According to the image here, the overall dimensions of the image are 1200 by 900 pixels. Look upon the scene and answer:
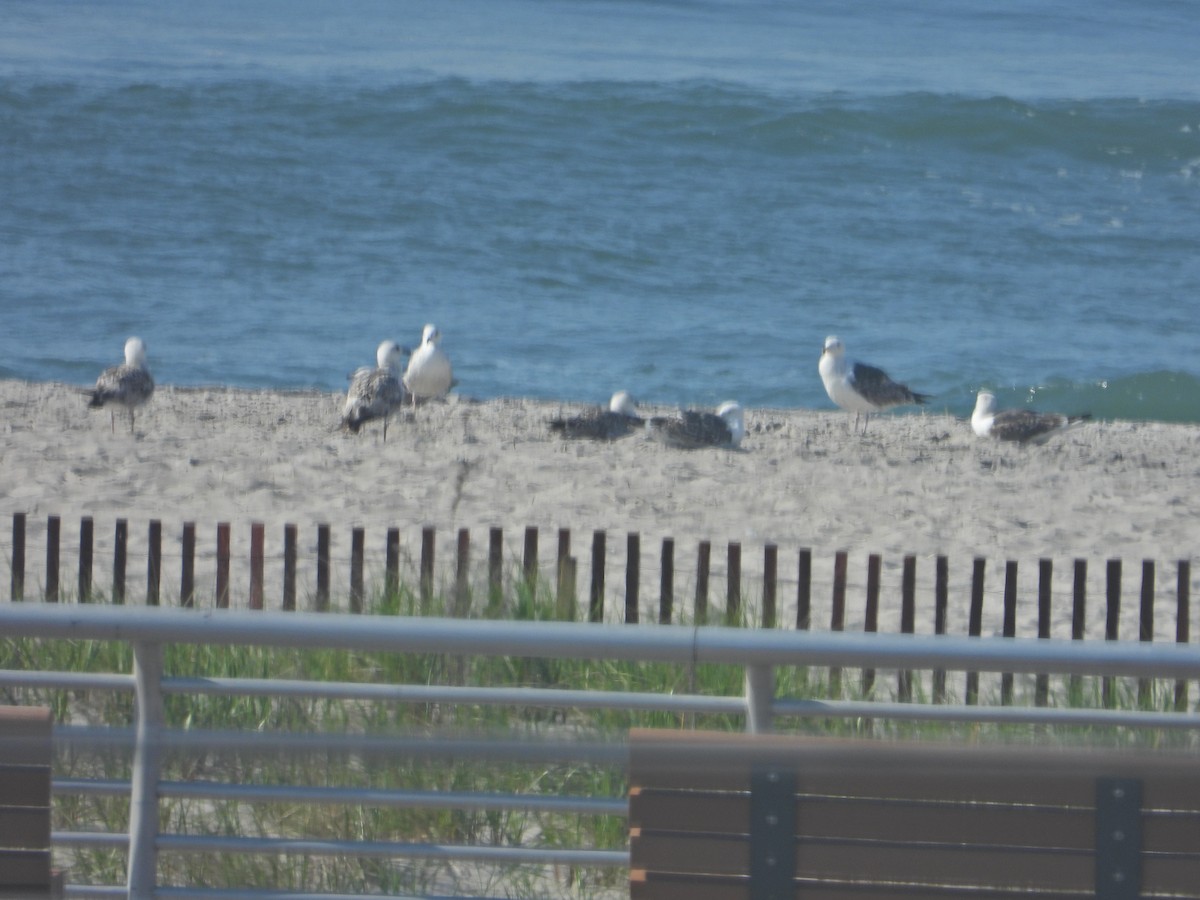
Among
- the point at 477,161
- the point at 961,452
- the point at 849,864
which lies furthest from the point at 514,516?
the point at 477,161

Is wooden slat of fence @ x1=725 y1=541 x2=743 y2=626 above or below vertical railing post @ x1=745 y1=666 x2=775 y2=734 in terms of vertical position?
below

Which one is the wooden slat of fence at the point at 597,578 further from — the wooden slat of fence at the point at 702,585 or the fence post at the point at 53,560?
the fence post at the point at 53,560

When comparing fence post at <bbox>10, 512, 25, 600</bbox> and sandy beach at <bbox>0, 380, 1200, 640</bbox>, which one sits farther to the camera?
sandy beach at <bbox>0, 380, 1200, 640</bbox>

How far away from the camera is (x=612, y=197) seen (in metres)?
35.6

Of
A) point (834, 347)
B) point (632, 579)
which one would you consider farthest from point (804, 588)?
point (834, 347)

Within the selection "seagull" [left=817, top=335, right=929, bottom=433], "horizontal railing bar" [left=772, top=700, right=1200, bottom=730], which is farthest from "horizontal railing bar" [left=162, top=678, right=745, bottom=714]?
"seagull" [left=817, top=335, right=929, bottom=433]

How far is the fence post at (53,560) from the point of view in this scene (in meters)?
6.39

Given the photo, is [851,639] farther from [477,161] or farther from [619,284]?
[477,161]

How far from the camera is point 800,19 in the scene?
54625 mm

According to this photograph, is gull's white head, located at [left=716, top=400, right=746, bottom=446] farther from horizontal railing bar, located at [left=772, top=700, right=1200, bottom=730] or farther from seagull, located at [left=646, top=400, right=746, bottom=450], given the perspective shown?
horizontal railing bar, located at [left=772, top=700, right=1200, bottom=730]

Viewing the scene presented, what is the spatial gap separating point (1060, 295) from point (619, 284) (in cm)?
835

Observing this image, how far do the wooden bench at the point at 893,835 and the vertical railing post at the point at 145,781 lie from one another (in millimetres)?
1009

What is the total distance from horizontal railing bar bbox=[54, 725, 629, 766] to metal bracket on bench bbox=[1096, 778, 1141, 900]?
3.04 feet

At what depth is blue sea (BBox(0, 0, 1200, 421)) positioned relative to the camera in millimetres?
23266
